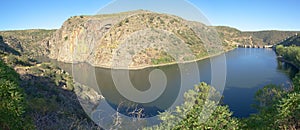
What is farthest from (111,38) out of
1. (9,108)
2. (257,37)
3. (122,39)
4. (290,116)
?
(257,37)

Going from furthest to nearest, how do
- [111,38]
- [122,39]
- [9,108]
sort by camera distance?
[111,38] < [122,39] < [9,108]

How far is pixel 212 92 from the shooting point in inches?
752

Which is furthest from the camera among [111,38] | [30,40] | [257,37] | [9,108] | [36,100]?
[257,37]

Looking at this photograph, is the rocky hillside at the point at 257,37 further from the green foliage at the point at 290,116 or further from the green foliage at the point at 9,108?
the green foliage at the point at 9,108

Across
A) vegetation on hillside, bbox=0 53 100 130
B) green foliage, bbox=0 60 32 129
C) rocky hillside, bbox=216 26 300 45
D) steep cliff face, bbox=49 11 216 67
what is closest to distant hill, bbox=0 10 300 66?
steep cliff face, bbox=49 11 216 67

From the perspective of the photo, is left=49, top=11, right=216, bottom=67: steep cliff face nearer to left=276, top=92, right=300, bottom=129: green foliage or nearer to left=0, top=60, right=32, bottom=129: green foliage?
left=276, top=92, right=300, bottom=129: green foliage

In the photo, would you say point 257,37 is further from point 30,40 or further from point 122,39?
point 30,40

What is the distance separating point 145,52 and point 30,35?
103 metres

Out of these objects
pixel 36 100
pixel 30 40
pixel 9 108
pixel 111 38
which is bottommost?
pixel 36 100

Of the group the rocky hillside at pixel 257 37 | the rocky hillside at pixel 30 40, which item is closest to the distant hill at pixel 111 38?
the rocky hillside at pixel 30 40

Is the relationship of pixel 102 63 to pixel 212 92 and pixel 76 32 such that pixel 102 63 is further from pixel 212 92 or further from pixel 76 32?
pixel 212 92

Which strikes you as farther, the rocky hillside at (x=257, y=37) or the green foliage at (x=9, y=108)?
the rocky hillside at (x=257, y=37)

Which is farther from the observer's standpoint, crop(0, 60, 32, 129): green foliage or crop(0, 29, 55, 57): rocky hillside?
crop(0, 29, 55, 57): rocky hillside

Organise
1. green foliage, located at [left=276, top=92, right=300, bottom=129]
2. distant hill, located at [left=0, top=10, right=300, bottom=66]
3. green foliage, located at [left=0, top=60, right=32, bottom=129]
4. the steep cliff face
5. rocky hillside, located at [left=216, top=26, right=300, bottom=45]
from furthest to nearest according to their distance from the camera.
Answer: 1. rocky hillside, located at [left=216, top=26, right=300, bottom=45]
2. distant hill, located at [left=0, top=10, right=300, bottom=66]
3. the steep cliff face
4. green foliage, located at [left=276, top=92, right=300, bottom=129]
5. green foliage, located at [left=0, top=60, right=32, bottom=129]
